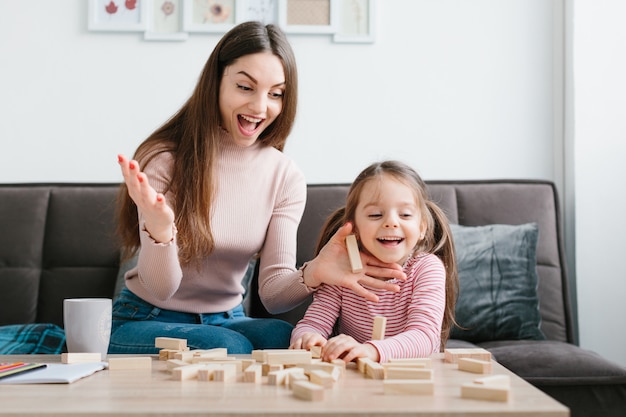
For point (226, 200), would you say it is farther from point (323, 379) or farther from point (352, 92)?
point (352, 92)

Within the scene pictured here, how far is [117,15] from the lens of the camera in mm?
2850

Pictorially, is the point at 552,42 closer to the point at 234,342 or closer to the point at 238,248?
the point at 238,248

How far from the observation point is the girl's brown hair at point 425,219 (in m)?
1.68

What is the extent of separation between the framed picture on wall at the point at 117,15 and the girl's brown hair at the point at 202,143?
1.05 meters

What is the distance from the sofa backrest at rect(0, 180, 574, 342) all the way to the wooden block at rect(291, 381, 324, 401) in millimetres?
1484

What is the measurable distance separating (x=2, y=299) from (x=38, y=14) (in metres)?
1.15

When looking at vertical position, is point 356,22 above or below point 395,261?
above

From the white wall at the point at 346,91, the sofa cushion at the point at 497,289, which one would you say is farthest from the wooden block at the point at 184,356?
the white wall at the point at 346,91

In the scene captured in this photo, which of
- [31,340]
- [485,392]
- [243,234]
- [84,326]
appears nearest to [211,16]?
[243,234]

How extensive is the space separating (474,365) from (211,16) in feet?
6.83

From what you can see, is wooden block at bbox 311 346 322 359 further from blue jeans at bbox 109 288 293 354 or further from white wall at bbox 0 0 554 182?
white wall at bbox 0 0 554 182

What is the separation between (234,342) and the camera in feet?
5.11

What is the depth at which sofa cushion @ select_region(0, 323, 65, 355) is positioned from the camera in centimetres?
196

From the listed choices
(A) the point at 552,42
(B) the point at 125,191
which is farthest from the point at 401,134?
(B) the point at 125,191
